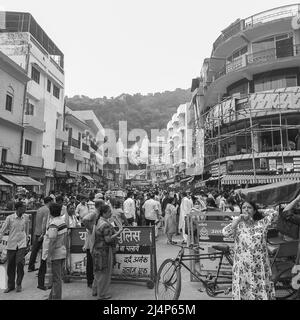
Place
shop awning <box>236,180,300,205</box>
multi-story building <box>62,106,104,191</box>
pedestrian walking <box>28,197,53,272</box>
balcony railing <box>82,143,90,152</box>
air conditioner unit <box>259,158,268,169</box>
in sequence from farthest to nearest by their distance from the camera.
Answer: balcony railing <box>82,143,90,152</box> → multi-story building <box>62,106,104,191</box> → air conditioner unit <box>259,158,268,169</box> → pedestrian walking <box>28,197,53,272</box> → shop awning <box>236,180,300,205</box>

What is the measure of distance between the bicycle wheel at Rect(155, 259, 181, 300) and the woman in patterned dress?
107 cm

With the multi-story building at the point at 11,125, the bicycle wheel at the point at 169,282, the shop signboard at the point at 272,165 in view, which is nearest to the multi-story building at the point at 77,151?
the multi-story building at the point at 11,125

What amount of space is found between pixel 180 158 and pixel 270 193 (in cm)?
4592

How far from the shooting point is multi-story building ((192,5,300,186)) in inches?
818

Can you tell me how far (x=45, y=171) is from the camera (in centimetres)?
2692

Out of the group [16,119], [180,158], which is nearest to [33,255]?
[16,119]

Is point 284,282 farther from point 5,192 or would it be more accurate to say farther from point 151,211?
point 5,192

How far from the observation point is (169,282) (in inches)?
195

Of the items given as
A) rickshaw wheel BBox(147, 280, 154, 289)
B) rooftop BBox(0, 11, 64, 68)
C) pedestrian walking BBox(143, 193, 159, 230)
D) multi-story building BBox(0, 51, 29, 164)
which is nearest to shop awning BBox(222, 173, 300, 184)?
pedestrian walking BBox(143, 193, 159, 230)

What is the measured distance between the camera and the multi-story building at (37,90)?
23625mm

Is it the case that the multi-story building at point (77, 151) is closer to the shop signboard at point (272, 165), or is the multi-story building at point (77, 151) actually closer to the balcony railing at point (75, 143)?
the balcony railing at point (75, 143)

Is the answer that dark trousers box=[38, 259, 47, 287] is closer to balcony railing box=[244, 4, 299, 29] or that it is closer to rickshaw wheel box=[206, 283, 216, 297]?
rickshaw wheel box=[206, 283, 216, 297]

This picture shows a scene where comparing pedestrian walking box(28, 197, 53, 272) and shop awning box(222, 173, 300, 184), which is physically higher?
shop awning box(222, 173, 300, 184)

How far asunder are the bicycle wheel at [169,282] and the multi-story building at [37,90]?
2029cm
